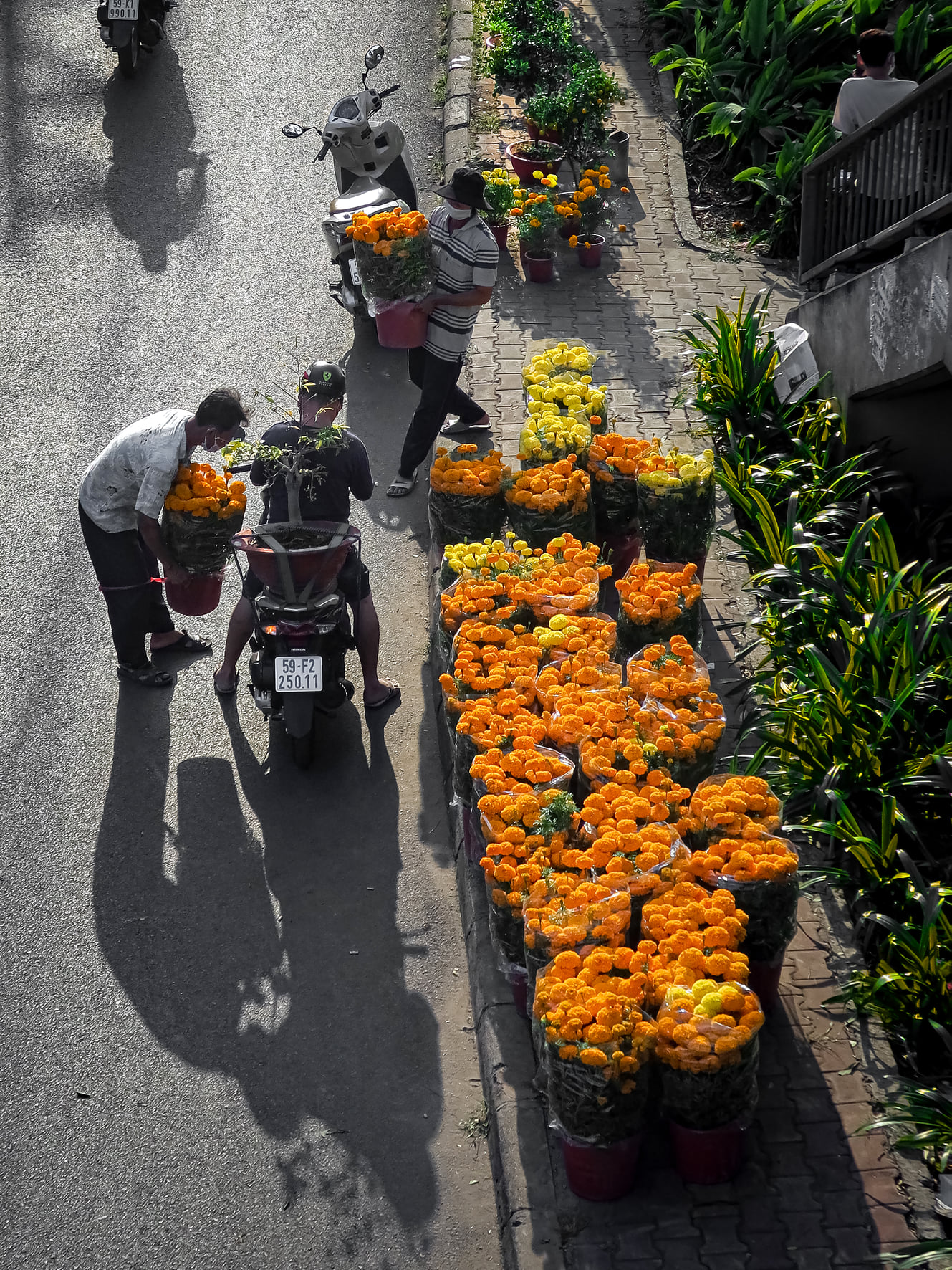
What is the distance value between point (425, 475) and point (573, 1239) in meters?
5.36

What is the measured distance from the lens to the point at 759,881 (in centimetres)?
445

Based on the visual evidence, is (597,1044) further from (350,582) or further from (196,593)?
(196,593)

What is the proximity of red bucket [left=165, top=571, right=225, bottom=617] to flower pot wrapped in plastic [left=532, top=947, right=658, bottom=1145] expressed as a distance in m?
3.33

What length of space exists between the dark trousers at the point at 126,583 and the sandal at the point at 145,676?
29 millimetres

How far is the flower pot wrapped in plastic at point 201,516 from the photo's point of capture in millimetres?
6293

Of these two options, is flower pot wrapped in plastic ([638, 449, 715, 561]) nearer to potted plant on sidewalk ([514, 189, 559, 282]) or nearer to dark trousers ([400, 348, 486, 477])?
dark trousers ([400, 348, 486, 477])

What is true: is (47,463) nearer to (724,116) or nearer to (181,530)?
(181,530)

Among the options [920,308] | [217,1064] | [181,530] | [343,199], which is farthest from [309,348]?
[217,1064]

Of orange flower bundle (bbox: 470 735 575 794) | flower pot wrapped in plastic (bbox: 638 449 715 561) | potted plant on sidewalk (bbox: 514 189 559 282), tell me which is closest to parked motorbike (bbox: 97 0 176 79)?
potted plant on sidewalk (bbox: 514 189 559 282)

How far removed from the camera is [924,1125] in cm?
412

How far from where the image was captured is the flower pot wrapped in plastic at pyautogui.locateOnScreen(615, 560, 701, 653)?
5.89 metres

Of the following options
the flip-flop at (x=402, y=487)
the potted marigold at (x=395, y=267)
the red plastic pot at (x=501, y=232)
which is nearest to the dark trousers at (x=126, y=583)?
the flip-flop at (x=402, y=487)

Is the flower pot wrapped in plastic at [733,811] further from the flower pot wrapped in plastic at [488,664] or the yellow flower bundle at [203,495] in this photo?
the yellow flower bundle at [203,495]

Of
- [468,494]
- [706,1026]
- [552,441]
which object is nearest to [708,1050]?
[706,1026]
